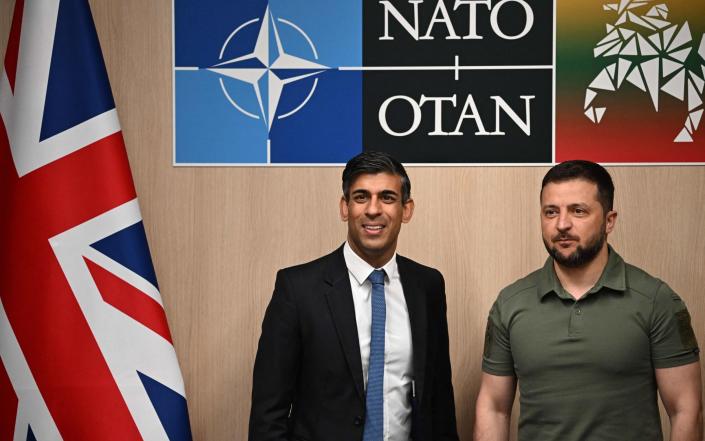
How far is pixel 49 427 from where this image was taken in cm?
222

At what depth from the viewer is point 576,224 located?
6.97 feet

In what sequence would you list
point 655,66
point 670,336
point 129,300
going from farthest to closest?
point 655,66 < point 129,300 < point 670,336

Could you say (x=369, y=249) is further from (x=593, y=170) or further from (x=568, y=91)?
(x=568, y=91)

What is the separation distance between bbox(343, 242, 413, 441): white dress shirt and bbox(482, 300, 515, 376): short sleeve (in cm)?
24

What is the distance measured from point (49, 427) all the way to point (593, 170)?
1.70m

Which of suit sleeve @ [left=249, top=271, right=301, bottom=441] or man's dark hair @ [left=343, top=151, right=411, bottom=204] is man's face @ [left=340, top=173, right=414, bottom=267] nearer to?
man's dark hair @ [left=343, top=151, right=411, bottom=204]

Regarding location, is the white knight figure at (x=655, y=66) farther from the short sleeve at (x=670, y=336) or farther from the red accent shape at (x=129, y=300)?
the red accent shape at (x=129, y=300)

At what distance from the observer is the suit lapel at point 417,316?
220 cm

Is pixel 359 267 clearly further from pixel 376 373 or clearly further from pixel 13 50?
pixel 13 50

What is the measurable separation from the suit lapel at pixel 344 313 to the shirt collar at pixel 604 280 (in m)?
0.54

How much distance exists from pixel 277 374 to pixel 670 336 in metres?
1.06

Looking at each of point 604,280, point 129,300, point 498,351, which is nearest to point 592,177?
point 604,280

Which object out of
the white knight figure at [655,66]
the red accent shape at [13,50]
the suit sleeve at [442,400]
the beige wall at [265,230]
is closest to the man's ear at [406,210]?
the suit sleeve at [442,400]

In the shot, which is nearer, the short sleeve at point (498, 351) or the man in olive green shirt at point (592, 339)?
the man in olive green shirt at point (592, 339)
